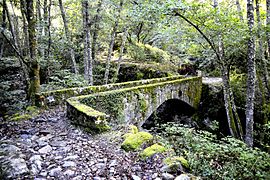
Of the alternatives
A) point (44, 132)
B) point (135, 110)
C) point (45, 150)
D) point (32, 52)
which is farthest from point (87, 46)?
point (45, 150)

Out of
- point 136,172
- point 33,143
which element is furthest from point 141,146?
point 33,143

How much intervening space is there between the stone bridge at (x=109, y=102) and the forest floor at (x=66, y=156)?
1.17ft

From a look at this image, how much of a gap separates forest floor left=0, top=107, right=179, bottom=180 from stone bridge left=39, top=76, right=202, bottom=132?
0.36m

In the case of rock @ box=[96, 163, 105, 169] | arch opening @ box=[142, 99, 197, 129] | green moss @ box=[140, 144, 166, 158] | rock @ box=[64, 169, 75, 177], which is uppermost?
green moss @ box=[140, 144, 166, 158]

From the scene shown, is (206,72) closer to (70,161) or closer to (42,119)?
(42,119)

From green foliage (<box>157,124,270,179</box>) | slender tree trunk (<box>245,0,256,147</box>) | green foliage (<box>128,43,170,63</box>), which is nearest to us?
green foliage (<box>157,124,270,179</box>)

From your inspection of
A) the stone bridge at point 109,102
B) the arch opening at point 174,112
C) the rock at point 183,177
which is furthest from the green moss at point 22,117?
the arch opening at point 174,112

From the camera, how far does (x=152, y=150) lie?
123 inches

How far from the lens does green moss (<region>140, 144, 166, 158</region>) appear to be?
9.96ft

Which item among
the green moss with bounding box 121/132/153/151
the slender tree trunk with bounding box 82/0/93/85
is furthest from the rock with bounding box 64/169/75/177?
the slender tree trunk with bounding box 82/0/93/85

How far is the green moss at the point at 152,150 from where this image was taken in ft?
9.96

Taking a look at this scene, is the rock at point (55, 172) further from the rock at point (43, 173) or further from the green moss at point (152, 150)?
the green moss at point (152, 150)

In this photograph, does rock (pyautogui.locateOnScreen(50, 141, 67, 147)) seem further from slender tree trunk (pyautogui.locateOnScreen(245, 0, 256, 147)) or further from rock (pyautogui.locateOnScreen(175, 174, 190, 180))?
slender tree trunk (pyautogui.locateOnScreen(245, 0, 256, 147))

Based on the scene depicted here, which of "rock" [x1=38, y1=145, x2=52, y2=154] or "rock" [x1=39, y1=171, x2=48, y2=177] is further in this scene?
"rock" [x1=38, y1=145, x2=52, y2=154]
